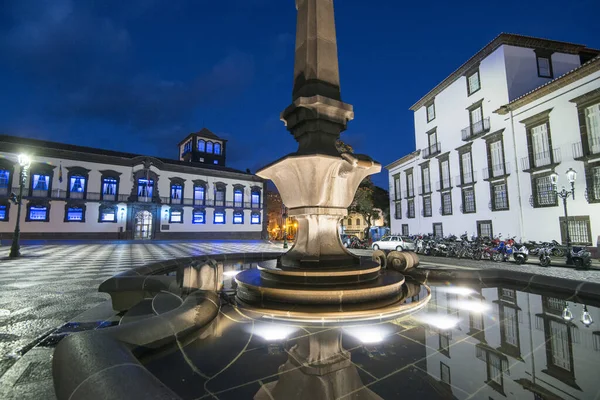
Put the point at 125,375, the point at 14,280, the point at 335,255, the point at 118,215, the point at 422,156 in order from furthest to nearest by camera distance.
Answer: the point at 118,215 → the point at 422,156 → the point at 14,280 → the point at 335,255 → the point at 125,375

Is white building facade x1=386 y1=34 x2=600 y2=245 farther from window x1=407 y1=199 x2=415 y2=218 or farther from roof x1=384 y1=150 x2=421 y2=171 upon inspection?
roof x1=384 y1=150 x2=421 y2=171

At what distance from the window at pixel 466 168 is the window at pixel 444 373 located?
20793mm

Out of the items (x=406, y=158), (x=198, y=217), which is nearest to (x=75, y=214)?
(x=198, y=217)

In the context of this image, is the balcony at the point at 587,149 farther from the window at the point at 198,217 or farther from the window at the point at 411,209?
the window at the point at 198,217

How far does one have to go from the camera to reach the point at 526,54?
17.5 meters

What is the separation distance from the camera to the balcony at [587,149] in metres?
12.5

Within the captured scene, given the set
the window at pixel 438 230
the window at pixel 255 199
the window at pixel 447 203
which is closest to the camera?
the window at pixel 447 203

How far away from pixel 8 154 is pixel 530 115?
38.7m

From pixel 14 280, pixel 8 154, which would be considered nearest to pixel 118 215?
pixel 8 154

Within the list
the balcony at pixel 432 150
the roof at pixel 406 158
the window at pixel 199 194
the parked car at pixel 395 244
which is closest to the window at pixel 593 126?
the parked car at pixel 395 244

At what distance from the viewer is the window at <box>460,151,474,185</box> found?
64.3ft

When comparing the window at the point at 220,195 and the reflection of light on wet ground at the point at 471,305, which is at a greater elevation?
the window at the point at 220,195

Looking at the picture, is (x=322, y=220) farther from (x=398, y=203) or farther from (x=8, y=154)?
(x=8, y=154)

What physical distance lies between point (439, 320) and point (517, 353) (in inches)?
33.3
